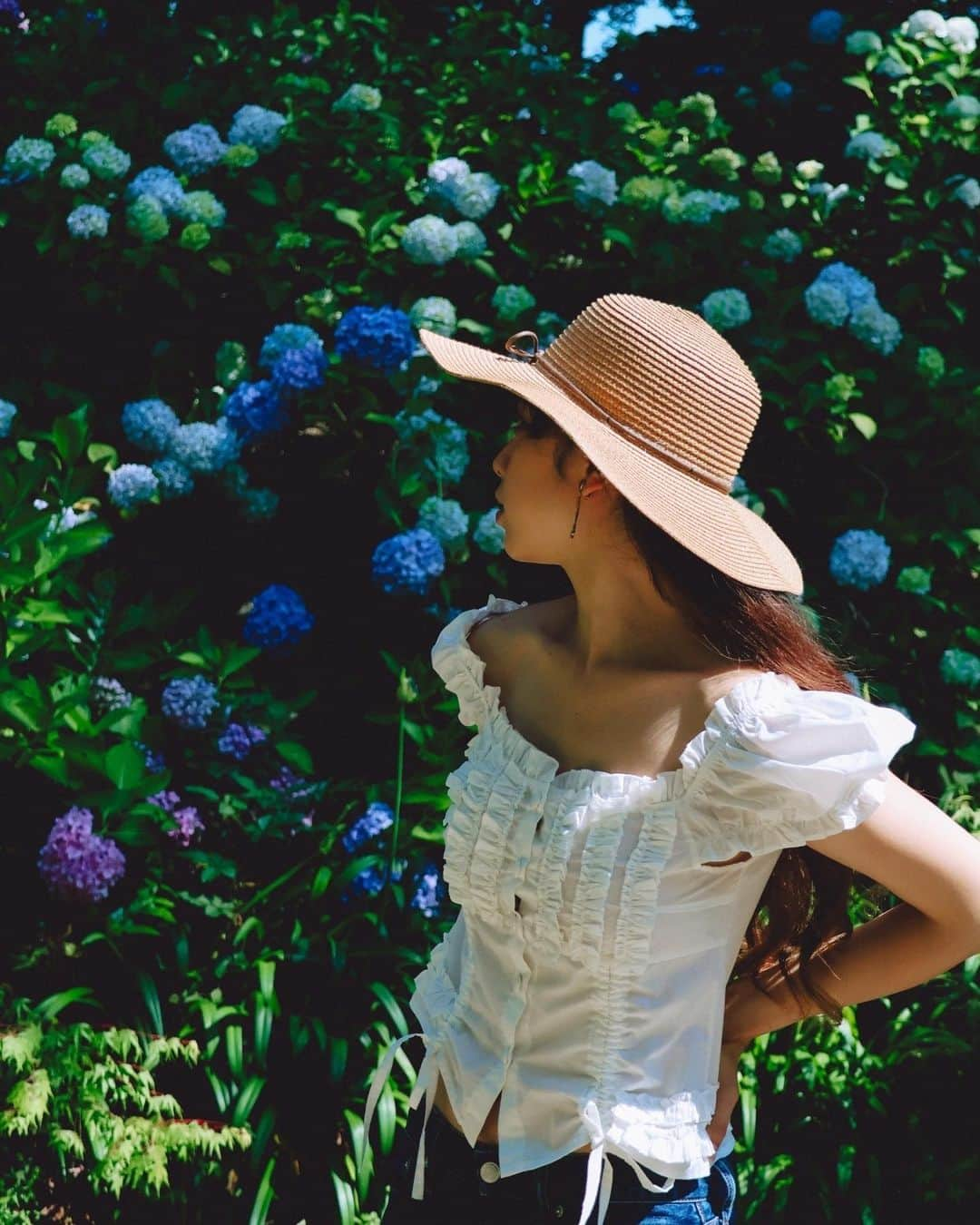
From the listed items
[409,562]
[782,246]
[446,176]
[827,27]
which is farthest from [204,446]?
[827,27]

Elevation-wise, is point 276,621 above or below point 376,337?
below

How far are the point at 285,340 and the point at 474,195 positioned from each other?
0.63m

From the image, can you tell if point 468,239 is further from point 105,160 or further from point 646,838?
point 646,838

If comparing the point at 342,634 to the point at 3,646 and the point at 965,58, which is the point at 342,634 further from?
the point at 965,58

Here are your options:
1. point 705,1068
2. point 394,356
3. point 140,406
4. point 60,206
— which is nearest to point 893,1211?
point 705,1068

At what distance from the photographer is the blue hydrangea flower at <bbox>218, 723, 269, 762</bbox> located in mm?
2807

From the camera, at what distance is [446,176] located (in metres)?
3.30

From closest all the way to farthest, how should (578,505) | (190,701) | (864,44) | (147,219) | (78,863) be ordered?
(578,505) < (78,863) < (190,701) < (147,219) < (864,44)

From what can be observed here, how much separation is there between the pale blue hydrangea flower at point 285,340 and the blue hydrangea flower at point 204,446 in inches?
8.3

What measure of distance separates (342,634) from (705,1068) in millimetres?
1998

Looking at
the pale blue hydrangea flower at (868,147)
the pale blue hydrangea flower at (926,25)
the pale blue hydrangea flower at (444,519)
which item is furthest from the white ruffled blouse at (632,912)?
the pale blue hydrangea flower at (926,25)

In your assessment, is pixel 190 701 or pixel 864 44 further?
pixel 864 44

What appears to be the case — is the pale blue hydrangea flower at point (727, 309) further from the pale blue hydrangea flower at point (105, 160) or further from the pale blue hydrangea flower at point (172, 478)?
the pale blue hydrangea flower at point (105, 160)

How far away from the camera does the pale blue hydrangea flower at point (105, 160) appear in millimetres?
3344
